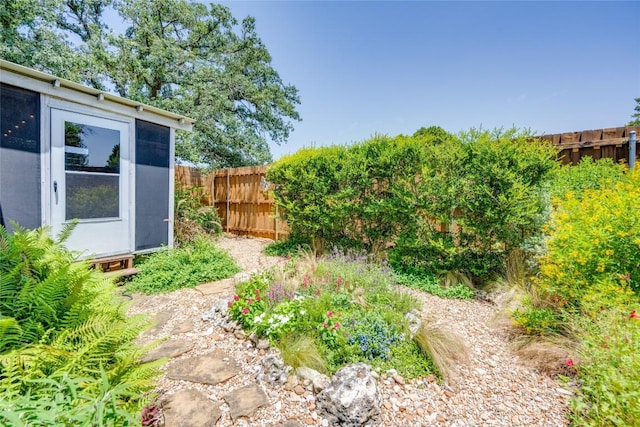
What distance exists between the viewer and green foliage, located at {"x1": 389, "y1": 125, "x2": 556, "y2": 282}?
12.7ft

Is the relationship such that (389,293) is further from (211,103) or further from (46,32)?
(46,32)

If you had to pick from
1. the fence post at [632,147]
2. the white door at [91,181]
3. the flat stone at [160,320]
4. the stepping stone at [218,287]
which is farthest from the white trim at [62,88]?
the fence post at [632,147]

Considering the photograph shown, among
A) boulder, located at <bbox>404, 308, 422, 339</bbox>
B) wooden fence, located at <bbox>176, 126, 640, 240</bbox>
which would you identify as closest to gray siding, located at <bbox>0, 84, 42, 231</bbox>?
wooden fence, located at <bbox>176, 126, 640, 240</bbox>

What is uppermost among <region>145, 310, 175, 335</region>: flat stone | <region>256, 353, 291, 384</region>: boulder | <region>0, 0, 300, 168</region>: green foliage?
<region>0, 0, 300, 168</region>: green foliage

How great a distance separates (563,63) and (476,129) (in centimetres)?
323

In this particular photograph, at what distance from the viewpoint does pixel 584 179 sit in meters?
4.11

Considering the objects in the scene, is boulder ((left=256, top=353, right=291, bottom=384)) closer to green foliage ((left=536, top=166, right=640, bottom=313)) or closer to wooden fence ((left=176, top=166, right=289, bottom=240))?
green foliage ((left=536, top=166, right=640, bottom=313))

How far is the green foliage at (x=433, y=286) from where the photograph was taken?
389 centimetres

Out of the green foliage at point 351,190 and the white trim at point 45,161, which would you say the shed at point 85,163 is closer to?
the white trim at point 45,161

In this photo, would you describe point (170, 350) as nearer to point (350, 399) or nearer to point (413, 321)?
point (350, 399)

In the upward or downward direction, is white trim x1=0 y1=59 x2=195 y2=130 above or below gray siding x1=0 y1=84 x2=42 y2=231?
above

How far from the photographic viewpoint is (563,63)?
5.51 meters

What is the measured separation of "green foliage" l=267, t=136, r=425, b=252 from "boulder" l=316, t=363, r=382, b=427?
311 centimetres

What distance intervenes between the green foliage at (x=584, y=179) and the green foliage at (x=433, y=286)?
176cm
